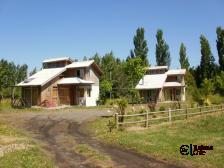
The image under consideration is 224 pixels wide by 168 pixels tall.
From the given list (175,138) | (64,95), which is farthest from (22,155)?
(64,95)

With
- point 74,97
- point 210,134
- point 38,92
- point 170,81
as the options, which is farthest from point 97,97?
point 210,134

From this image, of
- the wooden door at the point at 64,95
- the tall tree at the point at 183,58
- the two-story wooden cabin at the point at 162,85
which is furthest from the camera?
the tall tree at the point at 183,58

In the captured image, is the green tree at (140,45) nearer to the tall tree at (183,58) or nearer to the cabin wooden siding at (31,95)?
the tall tree at (183,58)

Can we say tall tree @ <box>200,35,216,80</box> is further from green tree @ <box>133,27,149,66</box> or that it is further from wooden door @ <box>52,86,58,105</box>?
wooden door @ <box>52,86,58,105</box>

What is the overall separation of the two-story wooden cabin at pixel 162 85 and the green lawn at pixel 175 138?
32.3 metres

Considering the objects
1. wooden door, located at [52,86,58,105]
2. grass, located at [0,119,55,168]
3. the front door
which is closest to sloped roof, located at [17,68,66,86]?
wooden door, located at [52,86,58,105]

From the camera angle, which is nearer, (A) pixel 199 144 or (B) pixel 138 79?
(A) pixel 199 144

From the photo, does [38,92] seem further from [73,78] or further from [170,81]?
[170,81]

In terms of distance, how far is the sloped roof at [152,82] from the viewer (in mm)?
60494

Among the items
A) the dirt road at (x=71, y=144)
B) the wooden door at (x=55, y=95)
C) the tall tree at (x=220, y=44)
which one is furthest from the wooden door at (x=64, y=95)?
the tall tree at (x=220, y=44)

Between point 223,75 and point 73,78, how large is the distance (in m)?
28.2

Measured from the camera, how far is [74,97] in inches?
1973

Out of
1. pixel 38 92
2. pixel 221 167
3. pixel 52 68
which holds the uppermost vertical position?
pixel 52 68

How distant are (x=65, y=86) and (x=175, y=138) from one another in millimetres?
31516
